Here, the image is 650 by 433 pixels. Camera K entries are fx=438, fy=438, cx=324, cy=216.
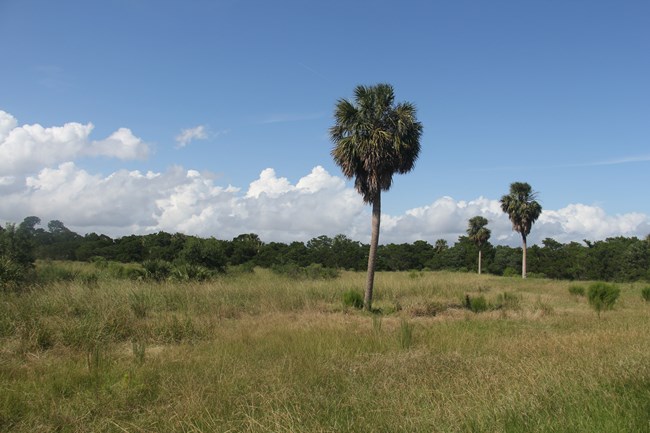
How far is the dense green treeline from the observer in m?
25.3

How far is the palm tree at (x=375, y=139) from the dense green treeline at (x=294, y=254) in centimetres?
1073

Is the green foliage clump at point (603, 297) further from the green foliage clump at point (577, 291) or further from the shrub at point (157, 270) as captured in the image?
the shrub at point (157, 270)

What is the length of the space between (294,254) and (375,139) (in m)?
44.5

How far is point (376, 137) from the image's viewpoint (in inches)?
792

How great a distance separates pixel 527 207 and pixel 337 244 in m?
34.0

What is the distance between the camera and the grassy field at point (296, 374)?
4.65 metres

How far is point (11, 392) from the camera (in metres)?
6.23

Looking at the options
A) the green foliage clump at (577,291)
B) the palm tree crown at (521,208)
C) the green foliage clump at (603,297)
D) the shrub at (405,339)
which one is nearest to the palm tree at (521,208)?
the palm tree crown at (521,208)

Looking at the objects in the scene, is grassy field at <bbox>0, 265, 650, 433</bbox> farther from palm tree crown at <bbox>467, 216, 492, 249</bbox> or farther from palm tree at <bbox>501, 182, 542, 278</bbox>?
palm tree crown at <bbox>467, 216, 492, 249</bbox>

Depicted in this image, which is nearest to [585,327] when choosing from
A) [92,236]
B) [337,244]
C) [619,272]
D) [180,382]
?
[180,382]

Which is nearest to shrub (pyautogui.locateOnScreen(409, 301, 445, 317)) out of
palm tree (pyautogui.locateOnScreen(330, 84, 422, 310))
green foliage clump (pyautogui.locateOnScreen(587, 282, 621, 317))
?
palm tree (pyautogui.locateOnScreen(330, 84, 422, 310))

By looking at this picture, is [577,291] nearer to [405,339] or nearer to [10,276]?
[405,339]

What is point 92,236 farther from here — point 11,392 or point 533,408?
point 533,408

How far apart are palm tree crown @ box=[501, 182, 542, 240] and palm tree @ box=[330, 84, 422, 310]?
37.6 m
